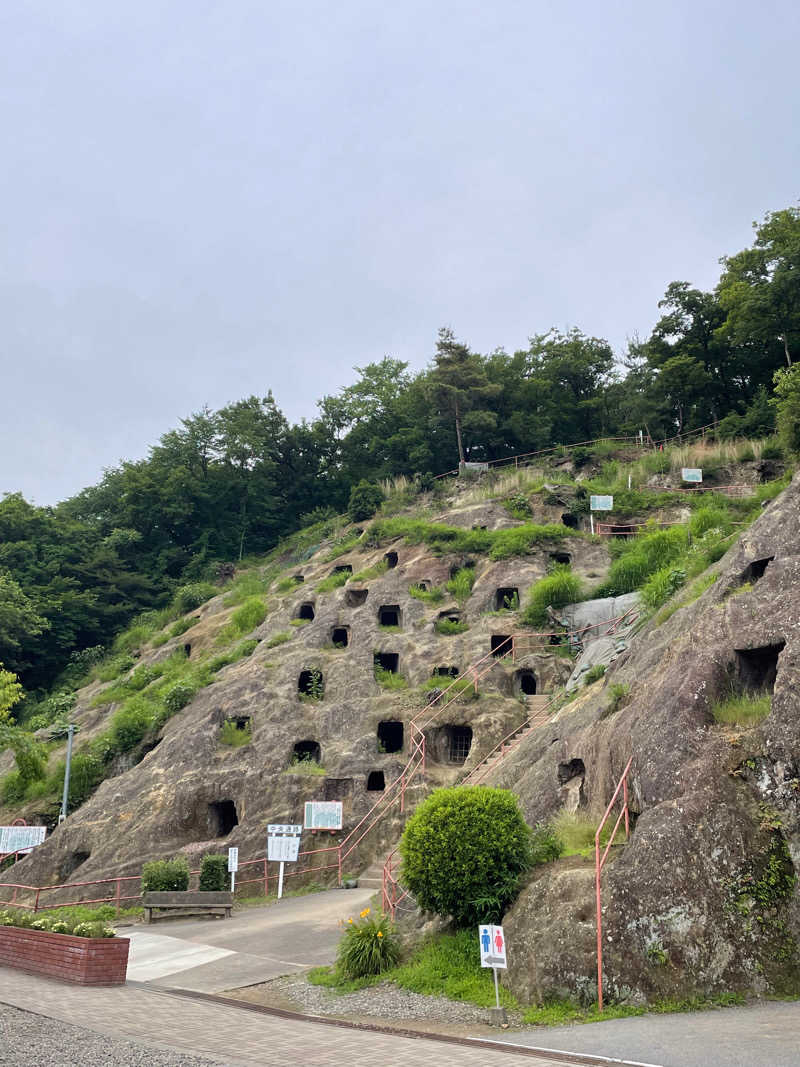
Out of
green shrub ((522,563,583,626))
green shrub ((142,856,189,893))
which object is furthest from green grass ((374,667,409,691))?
green shrub ((142,856,189,893))

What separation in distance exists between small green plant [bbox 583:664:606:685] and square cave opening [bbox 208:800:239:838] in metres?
11.7

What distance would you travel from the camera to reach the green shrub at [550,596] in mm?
30969

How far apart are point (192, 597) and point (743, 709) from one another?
38.2 m

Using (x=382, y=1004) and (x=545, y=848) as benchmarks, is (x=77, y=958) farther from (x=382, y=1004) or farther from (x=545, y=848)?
(x=545, y=848)

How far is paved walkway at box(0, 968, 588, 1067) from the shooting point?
9.34 m

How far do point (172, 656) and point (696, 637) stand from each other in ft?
95.1

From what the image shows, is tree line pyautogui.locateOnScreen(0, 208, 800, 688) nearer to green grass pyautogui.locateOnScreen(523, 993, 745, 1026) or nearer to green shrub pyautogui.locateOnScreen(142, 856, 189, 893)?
green shrub pyautogui.locateOnScreen(142, 856, 189, 893)

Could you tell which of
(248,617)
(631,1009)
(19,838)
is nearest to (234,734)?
(19,838)

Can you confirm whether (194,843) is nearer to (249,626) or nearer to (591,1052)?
(249,626)

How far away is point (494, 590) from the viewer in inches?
1323

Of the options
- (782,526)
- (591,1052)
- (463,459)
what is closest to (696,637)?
(782,526)

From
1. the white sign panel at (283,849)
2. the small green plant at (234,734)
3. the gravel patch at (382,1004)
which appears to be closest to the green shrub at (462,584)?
the small green plant at (234,734)

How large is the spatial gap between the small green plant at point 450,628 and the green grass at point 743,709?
1835 centimetres

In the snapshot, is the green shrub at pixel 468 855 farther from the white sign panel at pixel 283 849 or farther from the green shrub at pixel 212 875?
the green shrub at pixel 212 875
